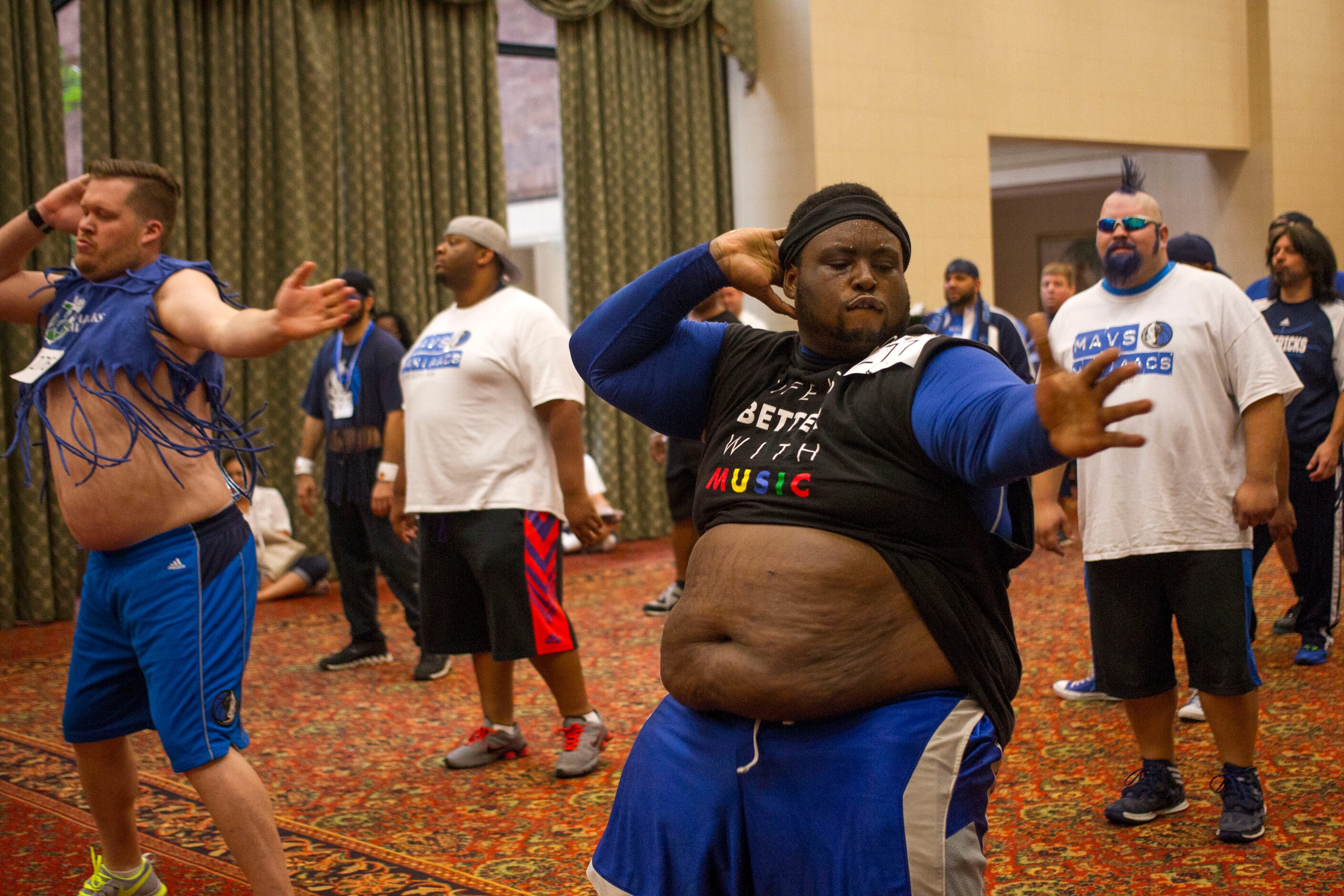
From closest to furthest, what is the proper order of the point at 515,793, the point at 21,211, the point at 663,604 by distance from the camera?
1. the point at 515,793
2. the point at 663,604
3. the point at 21,211

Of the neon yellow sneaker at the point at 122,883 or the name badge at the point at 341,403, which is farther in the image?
the name badge at the point at 341,403

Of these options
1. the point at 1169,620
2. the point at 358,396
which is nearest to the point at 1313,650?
the point at 1169,620

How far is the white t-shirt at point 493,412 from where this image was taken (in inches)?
153

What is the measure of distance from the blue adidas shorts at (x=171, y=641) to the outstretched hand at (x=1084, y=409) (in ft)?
5.73

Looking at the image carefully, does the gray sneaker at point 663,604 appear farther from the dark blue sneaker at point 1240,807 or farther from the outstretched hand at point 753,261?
the outstretched hand at point 753,261

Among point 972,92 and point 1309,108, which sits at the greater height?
point 1309,108

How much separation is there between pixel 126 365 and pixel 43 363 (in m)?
0.23

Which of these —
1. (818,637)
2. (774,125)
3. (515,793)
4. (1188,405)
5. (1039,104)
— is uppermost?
(1039,104)

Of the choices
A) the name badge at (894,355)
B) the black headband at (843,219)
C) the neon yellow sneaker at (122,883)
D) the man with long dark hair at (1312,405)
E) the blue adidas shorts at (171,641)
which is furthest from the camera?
the man with long dark hair at (1312,405)

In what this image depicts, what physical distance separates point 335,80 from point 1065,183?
850cm

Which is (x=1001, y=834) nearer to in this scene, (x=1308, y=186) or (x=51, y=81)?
(x=51, y=81)

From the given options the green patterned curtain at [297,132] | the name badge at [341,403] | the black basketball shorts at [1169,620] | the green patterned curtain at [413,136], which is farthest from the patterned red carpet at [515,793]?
→ the green patterned curtain at [413,136]

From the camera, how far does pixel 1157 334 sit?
10.4ft

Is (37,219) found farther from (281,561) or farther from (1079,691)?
(281,561)
